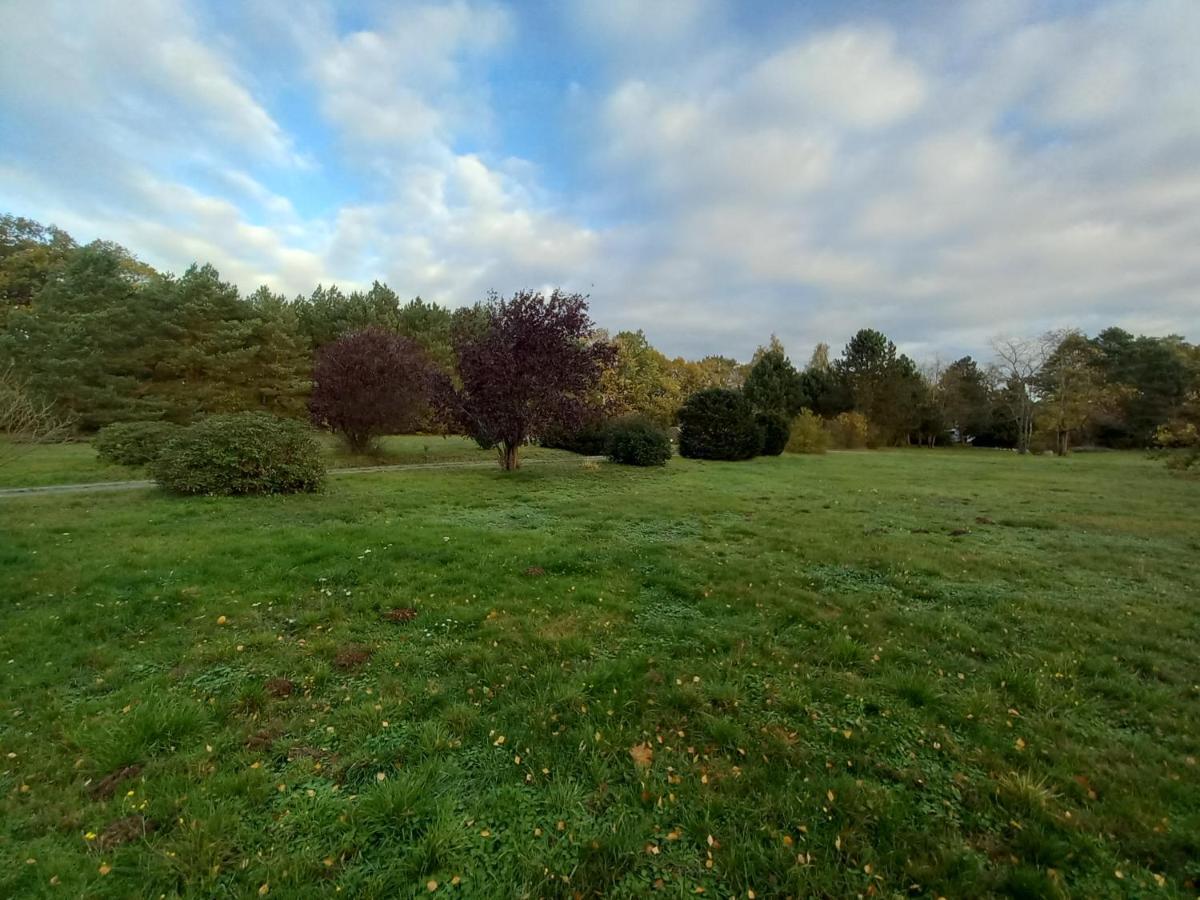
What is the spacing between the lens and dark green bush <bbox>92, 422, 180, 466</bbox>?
1205 cm

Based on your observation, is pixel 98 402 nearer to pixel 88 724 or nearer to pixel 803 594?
pixel 88 724

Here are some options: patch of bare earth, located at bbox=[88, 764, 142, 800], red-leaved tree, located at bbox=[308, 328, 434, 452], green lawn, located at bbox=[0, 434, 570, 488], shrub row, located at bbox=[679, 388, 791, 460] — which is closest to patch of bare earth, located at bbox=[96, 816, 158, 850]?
patch of bare earth, located at bbox=[88, 764, 142, 800]

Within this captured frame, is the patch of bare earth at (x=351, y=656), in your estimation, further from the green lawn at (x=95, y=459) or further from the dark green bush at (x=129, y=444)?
the dark green bush at (x=129, y=444)

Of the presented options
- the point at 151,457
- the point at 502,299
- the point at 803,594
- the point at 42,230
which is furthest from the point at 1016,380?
the point at 42,230

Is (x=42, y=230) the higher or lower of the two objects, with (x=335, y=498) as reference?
higher

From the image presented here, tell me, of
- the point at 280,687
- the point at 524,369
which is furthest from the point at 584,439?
the point at 280,687

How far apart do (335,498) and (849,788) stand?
30.9ft

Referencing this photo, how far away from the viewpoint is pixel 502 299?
1427 cm

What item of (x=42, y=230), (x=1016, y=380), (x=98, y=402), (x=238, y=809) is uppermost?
(x=42, y=230)

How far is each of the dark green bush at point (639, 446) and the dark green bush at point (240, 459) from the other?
943 centimetres

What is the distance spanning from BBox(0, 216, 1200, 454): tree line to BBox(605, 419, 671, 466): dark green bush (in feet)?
3.15

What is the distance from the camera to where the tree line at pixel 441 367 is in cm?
1438

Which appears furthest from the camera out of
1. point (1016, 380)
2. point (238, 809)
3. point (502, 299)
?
point (1016, 380)

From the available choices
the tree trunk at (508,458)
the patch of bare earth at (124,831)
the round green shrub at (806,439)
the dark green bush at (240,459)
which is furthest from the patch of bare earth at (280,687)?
the round green shrub at (806,439)
